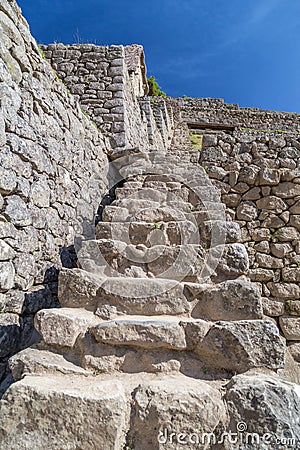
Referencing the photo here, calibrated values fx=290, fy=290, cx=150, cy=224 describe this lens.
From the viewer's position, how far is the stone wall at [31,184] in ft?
6.80

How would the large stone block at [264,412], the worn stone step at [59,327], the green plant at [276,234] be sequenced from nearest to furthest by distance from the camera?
the large stone block at [264,412], the worn stone step at [59,327], the green plant at [276,234]

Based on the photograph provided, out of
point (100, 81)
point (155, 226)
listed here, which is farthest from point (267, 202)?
point (100, 81)

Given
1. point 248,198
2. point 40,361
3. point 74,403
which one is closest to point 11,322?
point 40,361

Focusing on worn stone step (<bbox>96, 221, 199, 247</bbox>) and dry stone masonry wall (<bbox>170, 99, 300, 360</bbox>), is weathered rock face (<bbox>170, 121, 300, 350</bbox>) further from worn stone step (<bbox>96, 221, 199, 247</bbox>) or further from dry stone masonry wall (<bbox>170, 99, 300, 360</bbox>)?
worn stone step (<bbox>96, 221, 199, 247</bbox>)

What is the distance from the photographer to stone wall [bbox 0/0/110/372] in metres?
2.07

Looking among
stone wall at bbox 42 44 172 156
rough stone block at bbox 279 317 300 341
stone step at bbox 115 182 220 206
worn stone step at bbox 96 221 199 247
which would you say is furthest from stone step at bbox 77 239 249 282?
stone wall at bbox 42 44 172 156

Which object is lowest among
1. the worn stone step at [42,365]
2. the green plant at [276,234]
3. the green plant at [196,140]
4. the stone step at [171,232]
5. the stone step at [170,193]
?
the worn stone step at [42,365]

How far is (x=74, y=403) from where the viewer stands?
1.11 m

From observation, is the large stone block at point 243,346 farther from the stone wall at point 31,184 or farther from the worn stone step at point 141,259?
the stone wall at point 31,184

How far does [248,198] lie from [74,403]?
2848 mm

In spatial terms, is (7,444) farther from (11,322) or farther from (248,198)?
(248,198)

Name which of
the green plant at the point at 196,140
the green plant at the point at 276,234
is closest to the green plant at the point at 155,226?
the green plant at the point at 276,234

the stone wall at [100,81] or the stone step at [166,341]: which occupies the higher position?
the stone wall at [100,81]

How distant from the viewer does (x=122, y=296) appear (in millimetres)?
1671
